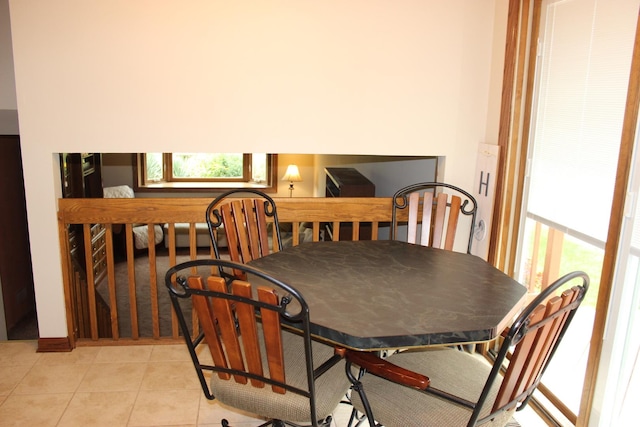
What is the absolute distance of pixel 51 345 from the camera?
3.02 meters

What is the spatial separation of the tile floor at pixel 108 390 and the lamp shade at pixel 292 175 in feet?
10.7

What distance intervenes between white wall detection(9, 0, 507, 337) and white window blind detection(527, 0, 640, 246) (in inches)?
15.5

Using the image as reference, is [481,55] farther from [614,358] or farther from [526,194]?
[614,358]

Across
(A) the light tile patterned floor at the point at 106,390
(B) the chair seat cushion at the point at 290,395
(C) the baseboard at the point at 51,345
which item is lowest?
(A) the light tile patterned floor at the point at 106,390

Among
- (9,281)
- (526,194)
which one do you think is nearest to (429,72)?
(526,194)

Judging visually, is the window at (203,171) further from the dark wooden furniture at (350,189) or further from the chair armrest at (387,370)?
the chair armrest at (387,370)

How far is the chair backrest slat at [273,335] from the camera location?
150cm

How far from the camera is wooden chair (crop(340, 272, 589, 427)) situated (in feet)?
4.88

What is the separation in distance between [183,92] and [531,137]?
1.85m

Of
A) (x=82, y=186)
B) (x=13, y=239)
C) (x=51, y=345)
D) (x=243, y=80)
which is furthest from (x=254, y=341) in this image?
(x=13, y=239)

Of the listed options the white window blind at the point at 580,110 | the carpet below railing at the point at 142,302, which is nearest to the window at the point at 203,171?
the carpet below railing at the point at 142,302

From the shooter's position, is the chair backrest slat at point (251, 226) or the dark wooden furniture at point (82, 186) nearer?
the chair backrest slat at point (251, 226)

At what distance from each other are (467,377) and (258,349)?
78cm

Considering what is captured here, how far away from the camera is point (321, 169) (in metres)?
5.91
